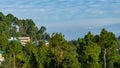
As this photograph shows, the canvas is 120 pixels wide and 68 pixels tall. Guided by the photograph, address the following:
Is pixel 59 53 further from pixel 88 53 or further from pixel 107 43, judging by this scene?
pixel 107 43

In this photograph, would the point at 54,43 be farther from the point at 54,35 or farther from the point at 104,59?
the point at 104,59

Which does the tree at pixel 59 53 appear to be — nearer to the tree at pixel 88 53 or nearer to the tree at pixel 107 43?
the tree at pixel 88 53

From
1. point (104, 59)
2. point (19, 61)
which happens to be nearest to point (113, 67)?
point (104, 59)

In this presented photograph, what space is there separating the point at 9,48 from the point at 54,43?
9801mm

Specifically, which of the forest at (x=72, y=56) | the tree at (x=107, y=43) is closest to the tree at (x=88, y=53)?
the forest at (x=72, y=56)

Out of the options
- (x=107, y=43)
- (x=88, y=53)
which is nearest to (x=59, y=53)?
(x=88, y=53)

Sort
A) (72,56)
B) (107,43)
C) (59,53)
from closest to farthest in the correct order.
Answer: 1. (59,53)
2. (107,43)
3. (72,56)

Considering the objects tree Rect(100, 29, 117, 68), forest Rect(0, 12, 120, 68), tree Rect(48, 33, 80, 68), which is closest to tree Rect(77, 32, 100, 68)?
forest Rect(0, 12, 120, 68)

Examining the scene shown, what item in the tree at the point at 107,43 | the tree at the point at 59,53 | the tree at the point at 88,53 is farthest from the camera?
the tree at the point at 107,43

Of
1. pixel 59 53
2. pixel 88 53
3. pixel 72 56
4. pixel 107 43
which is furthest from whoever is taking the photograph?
pixel 72 56

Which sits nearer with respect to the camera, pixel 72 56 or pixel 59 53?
pixel 59 53

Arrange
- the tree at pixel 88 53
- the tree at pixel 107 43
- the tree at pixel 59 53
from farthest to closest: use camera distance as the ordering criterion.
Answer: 1. the tree at pixel 107 43
2. the tree at pixel 59 53
3. the tree at pixel 88 53

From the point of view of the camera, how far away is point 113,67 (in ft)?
167

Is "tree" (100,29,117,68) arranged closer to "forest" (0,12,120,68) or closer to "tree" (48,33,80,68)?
"forest" (0,12,120,68)
